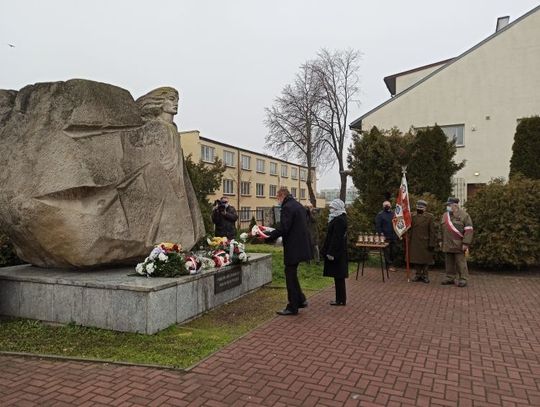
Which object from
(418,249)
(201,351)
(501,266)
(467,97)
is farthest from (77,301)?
(467,97)

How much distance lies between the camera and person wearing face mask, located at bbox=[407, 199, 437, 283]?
403 inches

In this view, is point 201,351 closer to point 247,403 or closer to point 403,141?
point 247,403

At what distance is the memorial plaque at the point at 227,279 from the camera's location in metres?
7.16

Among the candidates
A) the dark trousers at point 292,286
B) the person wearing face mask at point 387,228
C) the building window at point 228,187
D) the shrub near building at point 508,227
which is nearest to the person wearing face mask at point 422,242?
the person wearing face mask at point 387,228

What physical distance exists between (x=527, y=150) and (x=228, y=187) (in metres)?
34.8

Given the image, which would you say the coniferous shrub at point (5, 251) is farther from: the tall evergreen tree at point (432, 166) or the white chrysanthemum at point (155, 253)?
the tall evergreen tree at point (432, 166)

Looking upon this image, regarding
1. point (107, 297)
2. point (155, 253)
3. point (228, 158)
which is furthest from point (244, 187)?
point (107, 297)

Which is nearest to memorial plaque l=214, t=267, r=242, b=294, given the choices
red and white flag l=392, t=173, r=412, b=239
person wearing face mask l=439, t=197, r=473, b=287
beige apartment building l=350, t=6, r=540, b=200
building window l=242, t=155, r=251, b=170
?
red and white flag l=392, t=173, r=412, b=239

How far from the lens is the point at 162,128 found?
745cm

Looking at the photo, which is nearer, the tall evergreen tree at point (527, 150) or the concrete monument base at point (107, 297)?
the concrete monument base at point (107, 297)

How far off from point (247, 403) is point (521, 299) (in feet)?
21.9

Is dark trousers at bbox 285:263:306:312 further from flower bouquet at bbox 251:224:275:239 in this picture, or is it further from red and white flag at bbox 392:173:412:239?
red and white flag at bbox 392:173:412:239

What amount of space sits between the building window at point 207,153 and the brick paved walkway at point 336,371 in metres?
35.5

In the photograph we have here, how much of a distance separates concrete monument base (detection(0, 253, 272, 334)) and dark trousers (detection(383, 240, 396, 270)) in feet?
19.9
